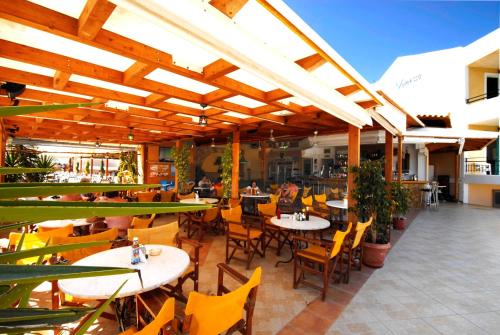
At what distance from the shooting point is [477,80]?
11891mm

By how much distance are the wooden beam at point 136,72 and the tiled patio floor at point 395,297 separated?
2.62 meters

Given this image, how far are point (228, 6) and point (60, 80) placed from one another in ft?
7.75

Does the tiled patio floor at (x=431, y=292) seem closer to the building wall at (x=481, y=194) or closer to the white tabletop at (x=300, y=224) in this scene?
the white tabletop at (x=300, y=224)

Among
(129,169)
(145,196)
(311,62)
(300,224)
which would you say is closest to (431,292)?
(300,224)

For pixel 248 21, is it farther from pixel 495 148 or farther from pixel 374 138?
pixel 495 148

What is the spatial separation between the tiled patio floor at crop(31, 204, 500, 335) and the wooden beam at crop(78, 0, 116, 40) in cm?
267

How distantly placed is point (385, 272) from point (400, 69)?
47.5ft

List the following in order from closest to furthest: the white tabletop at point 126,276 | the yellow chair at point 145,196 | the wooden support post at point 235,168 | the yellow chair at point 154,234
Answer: the white tabletop at point 126,276, the yellow chair at point 154,234, the wooden support post at point 235,168, the yellow chair at point 145,196

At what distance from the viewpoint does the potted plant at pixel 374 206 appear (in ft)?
12.5

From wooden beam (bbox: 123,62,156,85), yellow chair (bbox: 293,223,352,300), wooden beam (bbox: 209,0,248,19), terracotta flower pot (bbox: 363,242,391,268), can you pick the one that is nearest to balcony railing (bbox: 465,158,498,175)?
terracotta flower pot (bbox: 363,242,391,268)

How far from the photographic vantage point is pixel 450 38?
15062 mm

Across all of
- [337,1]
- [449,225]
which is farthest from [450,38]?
[449,225]

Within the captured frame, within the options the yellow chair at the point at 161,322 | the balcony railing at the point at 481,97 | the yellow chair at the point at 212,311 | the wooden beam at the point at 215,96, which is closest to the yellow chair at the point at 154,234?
the yellow chair at the point at 212,311

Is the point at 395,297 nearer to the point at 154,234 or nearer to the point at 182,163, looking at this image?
the point at 154,234
